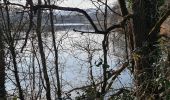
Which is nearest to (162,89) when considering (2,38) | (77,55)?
(2,38)

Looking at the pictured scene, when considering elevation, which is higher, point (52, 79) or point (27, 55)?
point (27, 55)

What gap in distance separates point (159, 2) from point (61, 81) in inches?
623

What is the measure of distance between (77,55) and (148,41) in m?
16.4

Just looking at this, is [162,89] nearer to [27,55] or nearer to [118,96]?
[118,96]

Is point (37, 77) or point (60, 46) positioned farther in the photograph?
point (60, 46)

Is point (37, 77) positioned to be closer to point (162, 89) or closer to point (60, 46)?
point (60, 46)

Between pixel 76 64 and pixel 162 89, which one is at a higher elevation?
pixel 162 89

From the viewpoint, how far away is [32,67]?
1925 cm

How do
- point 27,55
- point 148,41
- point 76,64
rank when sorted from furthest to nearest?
point 76,64 < point 27,55 < point 148,41

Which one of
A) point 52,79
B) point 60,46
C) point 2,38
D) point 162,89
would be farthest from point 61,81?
point 162,89

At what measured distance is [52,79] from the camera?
20.9 m

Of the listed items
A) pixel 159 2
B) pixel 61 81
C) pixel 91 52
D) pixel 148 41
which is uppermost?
pixel 159 2

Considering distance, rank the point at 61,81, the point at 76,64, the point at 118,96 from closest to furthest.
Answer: the point at 118,96 → the point at 61,81 → the point at 76,64

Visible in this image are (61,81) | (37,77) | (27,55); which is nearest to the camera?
(27,55)
